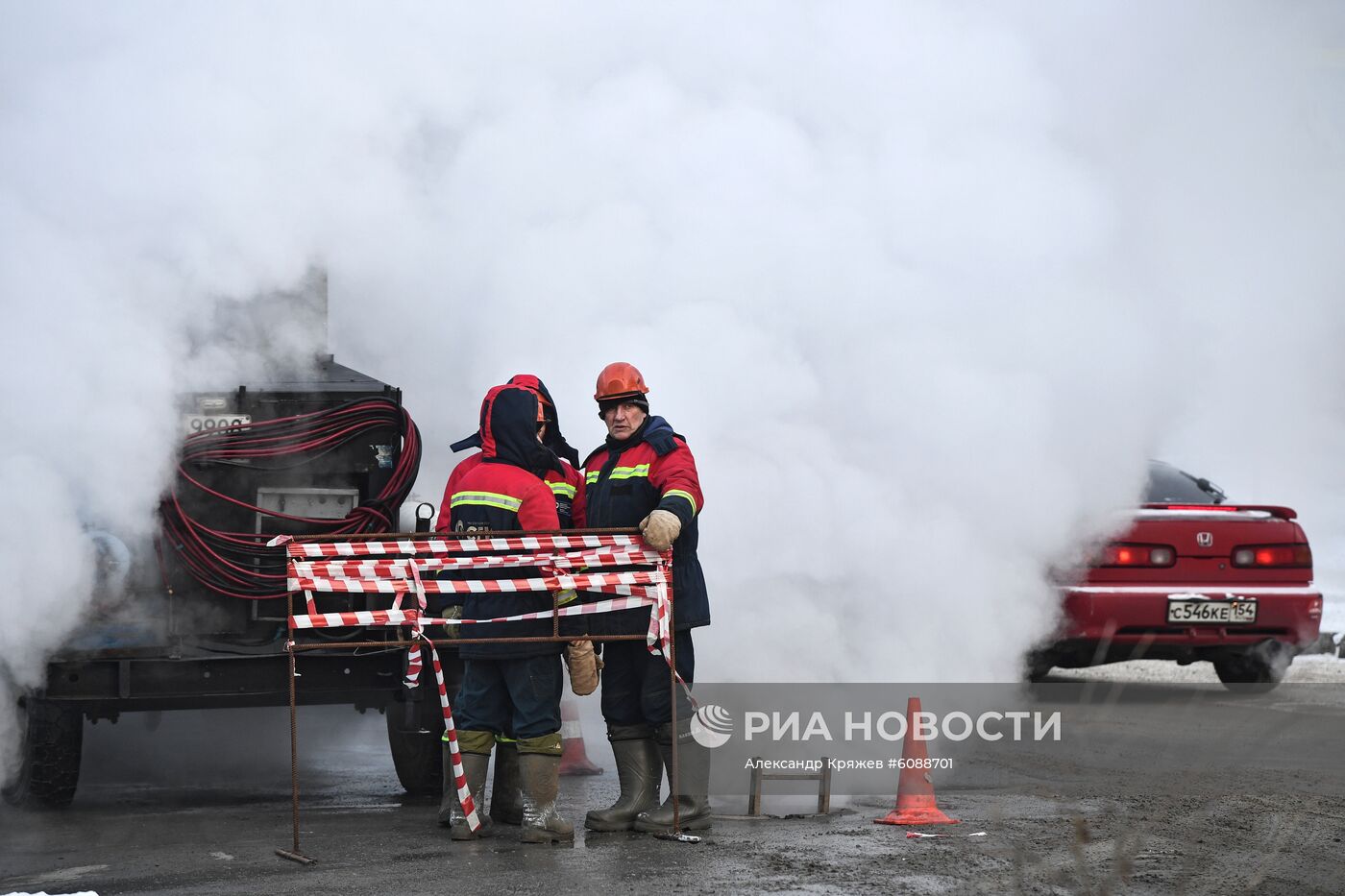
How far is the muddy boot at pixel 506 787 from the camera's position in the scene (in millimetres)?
6402

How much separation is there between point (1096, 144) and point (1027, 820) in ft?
16.1

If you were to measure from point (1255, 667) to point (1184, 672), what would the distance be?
219cm

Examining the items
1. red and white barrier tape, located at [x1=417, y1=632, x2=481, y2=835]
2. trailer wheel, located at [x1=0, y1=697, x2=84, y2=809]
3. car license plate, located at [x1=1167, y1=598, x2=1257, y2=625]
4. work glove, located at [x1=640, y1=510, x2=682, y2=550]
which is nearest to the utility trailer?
trailer wheel, located at [x1=0, y1=697, x2=84, y2=809]

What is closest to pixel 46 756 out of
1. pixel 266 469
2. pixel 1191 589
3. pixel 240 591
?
pixel 240 591

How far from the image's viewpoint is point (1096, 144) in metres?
9.44

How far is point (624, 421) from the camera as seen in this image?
6.34m

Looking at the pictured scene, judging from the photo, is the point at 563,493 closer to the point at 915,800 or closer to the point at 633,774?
the point at 633,774

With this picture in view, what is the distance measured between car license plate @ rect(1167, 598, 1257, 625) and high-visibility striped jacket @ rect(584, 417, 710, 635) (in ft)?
14.3

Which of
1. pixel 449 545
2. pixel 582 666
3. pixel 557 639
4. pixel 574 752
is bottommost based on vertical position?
pixel 574 752

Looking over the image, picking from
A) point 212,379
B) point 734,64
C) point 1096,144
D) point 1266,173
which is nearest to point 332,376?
point 212,379

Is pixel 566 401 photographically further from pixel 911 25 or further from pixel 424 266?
pixel 911 25

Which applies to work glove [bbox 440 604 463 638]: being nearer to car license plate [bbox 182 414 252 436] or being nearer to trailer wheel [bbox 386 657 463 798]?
trailer wheel [bbox 386 657 463 798]

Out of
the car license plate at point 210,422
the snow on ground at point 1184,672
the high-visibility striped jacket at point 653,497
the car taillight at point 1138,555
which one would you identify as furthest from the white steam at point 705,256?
the snow on ground at point 1184,672

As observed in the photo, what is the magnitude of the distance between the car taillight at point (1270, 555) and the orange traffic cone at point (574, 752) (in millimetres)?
4316
